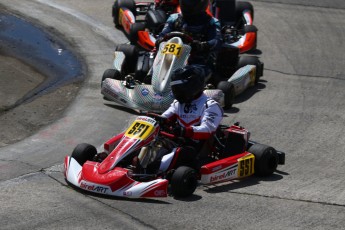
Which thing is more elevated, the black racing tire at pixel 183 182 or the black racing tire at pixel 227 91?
the black racing tire at pixel 183 182

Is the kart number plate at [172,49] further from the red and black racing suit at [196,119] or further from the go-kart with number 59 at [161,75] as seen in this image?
the red and black racing suit at [196,119]

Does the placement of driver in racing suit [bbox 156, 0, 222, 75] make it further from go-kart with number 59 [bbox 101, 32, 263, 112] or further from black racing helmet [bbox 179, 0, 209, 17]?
go-kart with number 59 [bbox 101, 32, 263, 112]

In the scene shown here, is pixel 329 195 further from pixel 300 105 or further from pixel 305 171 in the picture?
pixel 300 105

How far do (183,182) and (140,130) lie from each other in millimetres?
865

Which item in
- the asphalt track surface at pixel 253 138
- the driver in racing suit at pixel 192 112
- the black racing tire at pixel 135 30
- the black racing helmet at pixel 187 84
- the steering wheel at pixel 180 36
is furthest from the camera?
the black racing tire at pixel 135 30

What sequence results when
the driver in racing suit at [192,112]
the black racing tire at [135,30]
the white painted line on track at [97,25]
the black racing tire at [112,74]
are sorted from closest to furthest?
the driver in racing suit at [192,112]
the black racing tire at [112,74]
the black racing tire at [135,30]
the white painted line on track at [97,25]

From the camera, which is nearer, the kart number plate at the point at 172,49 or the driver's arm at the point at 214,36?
the kart number plate at the point at 172,49

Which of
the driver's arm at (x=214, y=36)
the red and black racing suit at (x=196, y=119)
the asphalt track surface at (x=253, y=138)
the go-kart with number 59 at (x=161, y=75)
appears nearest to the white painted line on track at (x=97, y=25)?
the asphalt track surface at (x=253, y=138)

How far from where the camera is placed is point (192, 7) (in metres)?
14.3

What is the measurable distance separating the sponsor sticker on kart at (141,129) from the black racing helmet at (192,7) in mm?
4746

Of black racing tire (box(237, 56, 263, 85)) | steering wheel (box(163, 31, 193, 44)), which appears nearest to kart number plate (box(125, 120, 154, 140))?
steering wheel (box(163, 31, 193, 44))

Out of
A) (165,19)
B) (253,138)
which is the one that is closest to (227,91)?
(253,138)

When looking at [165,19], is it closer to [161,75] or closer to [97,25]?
[97,25]

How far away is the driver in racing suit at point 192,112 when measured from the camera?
33.5 feet
